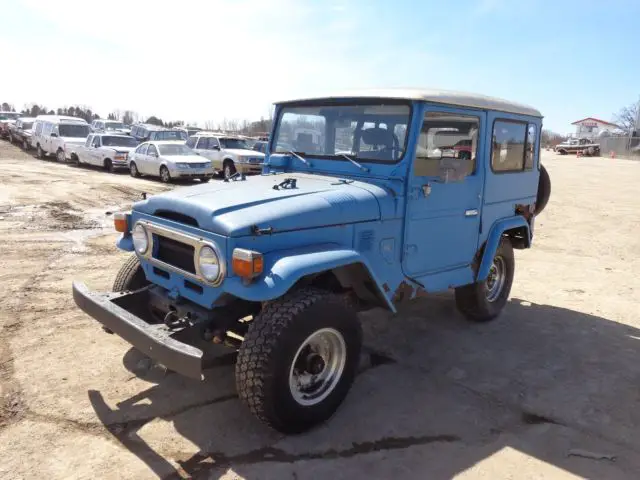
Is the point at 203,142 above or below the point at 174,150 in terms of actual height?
above

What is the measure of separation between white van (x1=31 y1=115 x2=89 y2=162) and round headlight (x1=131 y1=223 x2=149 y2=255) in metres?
20.2

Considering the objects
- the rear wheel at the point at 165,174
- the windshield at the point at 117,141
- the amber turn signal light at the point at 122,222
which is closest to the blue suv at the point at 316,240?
the amber turn signal light at the point at 122,222

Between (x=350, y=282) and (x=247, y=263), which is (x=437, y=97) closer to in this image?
(x=350, y=282)

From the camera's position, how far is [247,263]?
297 cm

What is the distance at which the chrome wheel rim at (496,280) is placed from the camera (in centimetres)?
564

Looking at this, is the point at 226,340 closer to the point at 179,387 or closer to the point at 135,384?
the point at 179,387

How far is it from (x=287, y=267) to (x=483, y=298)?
2.99 m

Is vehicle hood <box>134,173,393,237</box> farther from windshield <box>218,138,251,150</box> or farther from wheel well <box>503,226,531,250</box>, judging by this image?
windshield <box>218,138,251,150</box>

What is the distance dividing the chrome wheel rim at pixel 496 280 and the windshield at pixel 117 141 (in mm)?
18219

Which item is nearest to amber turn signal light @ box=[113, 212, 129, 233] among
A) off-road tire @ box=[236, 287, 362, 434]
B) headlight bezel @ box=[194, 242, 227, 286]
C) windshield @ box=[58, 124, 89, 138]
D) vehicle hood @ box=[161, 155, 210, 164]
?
headlight bezel @ box=[194, 242, 227, 286]

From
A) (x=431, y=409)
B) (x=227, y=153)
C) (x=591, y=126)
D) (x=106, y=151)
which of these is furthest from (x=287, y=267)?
(x=591, y=126)

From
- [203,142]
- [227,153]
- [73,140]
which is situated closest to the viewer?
[227,153]

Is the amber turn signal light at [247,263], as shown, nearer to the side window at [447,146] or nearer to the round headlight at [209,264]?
the round headlight at [209,264]

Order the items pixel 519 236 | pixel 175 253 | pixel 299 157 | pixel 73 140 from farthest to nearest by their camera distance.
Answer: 1. pixel 73 140
2. pixel 519 236
3. pixel 299 157
4. pixel 175 253
